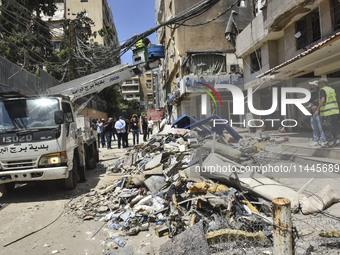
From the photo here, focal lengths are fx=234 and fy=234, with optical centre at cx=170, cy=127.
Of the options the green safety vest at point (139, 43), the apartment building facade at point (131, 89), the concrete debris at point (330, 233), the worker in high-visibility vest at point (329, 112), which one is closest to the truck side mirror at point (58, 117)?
the green safety vest at point (139, 43)

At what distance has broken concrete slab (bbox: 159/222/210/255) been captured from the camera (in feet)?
9.23

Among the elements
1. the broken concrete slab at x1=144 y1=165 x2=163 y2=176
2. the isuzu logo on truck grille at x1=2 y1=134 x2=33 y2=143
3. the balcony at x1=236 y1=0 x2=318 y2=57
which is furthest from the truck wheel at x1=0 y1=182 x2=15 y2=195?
the balcony at x1=236 y1=0 x2=318 y2=57

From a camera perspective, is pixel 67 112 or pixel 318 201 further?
pixel 67 112

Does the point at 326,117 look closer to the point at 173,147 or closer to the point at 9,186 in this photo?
the point at 173,147

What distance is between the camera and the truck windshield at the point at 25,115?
543cm

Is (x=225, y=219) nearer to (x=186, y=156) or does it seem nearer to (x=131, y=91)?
(x=186, y=156)

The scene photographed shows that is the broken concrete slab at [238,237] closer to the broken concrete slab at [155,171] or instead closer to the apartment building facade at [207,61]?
the broken concrete slab at [155,171]

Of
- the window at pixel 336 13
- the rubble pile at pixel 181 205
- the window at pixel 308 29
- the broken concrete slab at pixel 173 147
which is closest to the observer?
the rubble pile at pixel 181 205

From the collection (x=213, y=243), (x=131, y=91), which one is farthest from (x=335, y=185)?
(x=131, y=91)

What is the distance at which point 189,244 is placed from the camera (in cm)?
290

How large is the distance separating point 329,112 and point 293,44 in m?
7.62

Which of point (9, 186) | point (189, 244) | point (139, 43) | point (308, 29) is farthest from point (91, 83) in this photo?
point (308, 29)

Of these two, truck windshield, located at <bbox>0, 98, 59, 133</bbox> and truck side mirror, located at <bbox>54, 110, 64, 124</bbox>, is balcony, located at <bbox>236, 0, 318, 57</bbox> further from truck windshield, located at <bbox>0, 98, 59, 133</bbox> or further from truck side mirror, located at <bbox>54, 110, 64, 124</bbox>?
truck windshield, located at <bbox>0, 98, 59, 133</bbox>

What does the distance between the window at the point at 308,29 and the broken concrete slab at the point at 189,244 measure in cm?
1094
